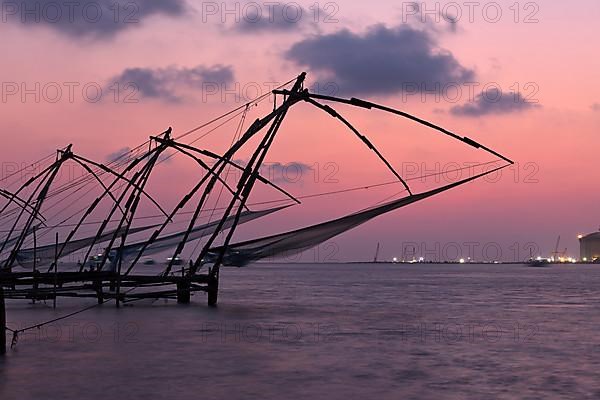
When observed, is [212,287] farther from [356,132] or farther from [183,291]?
[356,132]

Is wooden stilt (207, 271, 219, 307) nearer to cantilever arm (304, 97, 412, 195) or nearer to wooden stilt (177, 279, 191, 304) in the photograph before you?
wooden stilt (177, 279, 191, 304)

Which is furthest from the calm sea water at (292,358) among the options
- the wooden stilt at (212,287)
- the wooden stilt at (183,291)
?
the wooden stilt at (212,287)

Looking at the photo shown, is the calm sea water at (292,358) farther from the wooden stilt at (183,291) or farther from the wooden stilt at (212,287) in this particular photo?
the wooden stilt at (212,287)

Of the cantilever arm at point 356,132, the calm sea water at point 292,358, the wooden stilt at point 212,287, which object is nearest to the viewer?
the calm sea water at point 292,358

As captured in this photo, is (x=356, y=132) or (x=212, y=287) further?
(x=212, y=287)

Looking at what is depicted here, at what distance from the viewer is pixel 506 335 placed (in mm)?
17922

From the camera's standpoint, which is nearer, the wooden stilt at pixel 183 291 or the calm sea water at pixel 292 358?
the calm sea water at pixel 292 358

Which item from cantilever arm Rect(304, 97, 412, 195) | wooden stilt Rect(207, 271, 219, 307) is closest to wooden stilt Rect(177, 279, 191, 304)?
wooden stilt Rect(207, 271, 219, 307)

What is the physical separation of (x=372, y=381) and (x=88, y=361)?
4526mm

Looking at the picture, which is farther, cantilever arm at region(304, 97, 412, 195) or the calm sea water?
cantilever arm at region(304, 97, 412, 195)


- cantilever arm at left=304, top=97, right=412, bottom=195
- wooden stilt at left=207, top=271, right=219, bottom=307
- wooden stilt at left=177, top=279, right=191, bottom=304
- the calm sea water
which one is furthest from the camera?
wooden stilt at left=207, top=271, right=219, bottom=307

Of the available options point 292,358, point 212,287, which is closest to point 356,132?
point 292,358

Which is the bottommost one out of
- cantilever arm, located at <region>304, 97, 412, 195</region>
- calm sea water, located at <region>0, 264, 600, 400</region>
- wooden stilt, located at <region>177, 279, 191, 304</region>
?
calm sea water, located at <region>0, 264, 600, 400</region>

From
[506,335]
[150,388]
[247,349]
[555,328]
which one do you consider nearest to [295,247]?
[247,349]
